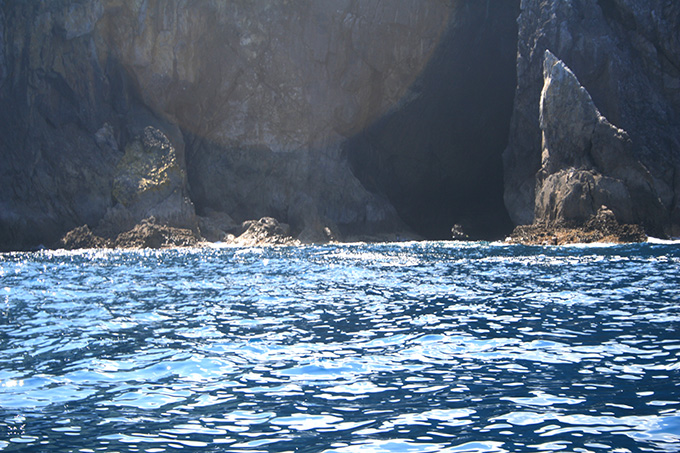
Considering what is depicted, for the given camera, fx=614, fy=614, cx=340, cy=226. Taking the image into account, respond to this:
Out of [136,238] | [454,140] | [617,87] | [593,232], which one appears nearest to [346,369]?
[593,232]

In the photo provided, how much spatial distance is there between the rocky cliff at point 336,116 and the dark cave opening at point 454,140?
0.47ft

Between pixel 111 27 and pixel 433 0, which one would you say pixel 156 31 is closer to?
pixel 111 27

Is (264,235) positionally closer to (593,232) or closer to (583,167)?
(583,167)

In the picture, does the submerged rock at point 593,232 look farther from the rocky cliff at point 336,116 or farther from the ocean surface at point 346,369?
the ocean surface at point 346,369

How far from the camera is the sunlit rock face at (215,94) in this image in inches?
1820

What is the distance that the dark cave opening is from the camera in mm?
55500

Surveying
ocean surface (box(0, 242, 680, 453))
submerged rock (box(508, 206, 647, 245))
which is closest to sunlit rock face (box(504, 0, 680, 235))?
submerged rock (box(508, 206, 647, 245))

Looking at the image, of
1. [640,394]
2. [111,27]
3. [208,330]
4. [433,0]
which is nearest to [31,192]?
[111,27]

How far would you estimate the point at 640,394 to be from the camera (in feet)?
20.9

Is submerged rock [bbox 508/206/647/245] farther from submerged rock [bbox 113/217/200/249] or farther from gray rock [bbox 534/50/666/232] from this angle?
submerged rock [bbox 113/217/200/249]

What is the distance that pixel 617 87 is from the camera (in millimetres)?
41750

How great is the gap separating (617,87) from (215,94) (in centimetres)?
3377

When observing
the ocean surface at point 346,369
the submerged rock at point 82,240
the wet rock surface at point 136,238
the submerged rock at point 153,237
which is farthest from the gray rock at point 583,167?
the submerged rock at point 82,240

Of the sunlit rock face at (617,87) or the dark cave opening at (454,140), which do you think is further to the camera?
the dark cave opening at (454,140)
